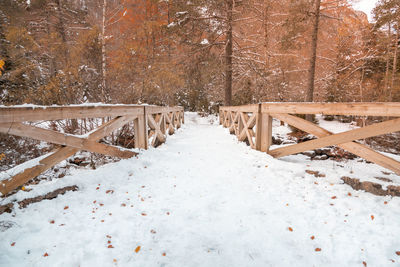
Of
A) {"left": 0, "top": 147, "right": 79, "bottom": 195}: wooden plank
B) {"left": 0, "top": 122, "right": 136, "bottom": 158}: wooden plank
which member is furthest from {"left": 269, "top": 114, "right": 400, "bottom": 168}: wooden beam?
{"left": 0, "top": 147, "right": 79, "bottom": 195}: wooden plank

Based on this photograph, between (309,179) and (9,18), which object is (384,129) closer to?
(309,179)

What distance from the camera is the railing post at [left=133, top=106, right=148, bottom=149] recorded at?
13.5ft

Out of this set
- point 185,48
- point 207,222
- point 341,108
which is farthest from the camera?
point 185,48

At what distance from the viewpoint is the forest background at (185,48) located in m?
6.40

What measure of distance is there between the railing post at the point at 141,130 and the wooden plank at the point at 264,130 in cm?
253

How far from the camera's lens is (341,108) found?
278 cm

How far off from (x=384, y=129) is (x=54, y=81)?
700 cm

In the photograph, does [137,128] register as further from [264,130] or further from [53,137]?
[264,130]

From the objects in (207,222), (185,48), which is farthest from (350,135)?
(185,48)

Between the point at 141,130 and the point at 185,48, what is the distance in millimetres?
9827

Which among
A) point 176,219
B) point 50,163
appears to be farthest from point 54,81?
point 176,219

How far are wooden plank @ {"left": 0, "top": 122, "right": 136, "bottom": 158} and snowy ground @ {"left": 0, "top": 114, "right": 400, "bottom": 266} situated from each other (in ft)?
1.38

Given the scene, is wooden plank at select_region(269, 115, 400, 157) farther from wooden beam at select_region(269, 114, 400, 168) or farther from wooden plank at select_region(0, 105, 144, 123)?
wooden plank at select_region(0, 105, 144, 123)

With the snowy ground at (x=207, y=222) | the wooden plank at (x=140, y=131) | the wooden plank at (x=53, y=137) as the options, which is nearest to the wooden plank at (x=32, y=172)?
the wooden plank at (x=53, y=137)
